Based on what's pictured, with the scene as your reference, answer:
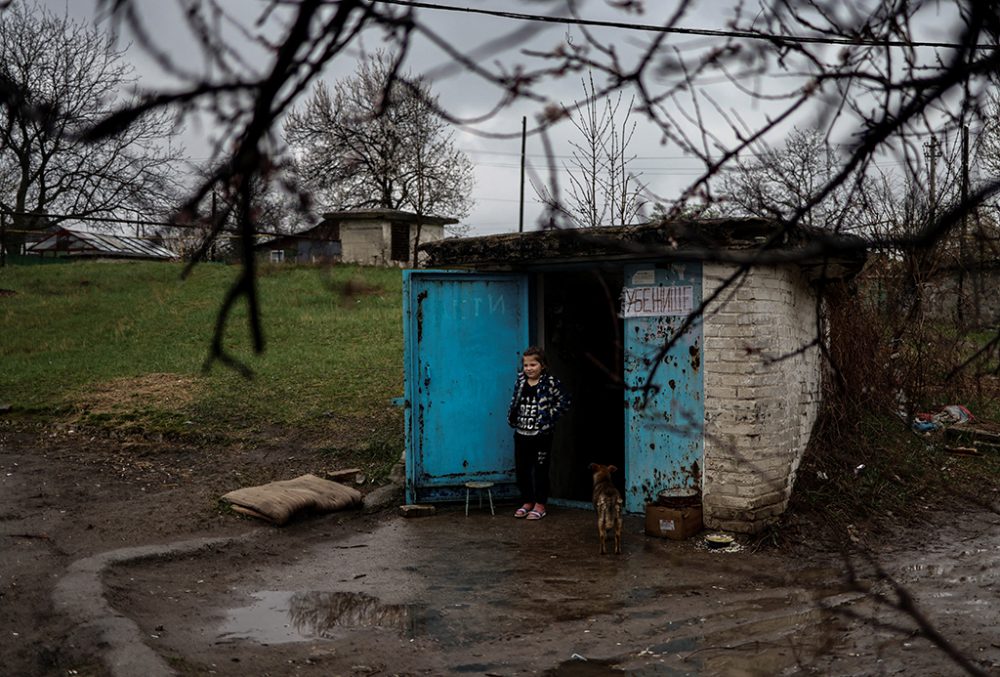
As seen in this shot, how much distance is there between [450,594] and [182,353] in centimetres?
981

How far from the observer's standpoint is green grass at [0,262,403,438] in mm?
12258

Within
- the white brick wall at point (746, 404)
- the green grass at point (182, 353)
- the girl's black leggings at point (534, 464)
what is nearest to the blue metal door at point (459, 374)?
the girl's black leggings at point (534, 464)

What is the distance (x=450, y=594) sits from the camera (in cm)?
649

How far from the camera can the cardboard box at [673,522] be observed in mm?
7711

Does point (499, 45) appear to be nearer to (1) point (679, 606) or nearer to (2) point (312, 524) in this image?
(1) point (679, 606)

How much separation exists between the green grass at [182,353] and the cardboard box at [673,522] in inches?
121

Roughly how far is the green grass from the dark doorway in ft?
6.39

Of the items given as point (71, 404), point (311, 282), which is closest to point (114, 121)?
point (71, 404)

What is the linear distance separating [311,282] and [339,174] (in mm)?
19506

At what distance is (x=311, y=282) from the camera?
21.6 m

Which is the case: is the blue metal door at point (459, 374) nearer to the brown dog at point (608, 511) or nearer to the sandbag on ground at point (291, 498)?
the sandbag on ground at point (291, 498)

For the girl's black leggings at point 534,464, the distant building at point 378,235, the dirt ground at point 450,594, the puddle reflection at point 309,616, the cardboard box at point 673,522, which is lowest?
the puddle reflection at point 309,616

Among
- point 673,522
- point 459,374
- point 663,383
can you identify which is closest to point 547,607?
point 673,522

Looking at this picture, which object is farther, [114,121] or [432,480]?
[432,480]
